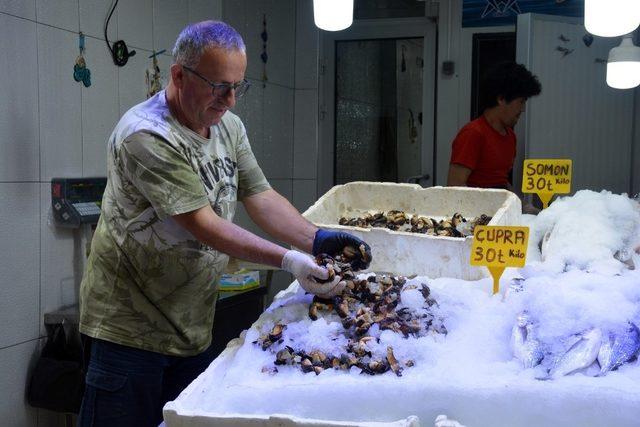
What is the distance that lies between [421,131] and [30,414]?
3.41 meters

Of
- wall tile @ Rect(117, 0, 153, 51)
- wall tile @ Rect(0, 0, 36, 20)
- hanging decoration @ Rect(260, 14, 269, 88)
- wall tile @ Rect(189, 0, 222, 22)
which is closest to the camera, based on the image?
wall tile @ Rect(0, 0, 36, 20)

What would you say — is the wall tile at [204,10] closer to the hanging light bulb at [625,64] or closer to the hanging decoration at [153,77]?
the hanging decoration at [153,77]

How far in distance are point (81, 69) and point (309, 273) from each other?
200 centimetres

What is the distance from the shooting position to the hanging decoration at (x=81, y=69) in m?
3.29

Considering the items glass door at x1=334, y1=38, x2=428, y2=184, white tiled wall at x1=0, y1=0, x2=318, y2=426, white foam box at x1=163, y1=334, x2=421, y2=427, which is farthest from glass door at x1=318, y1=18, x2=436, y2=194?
white foam box at x1=163, y1=334, x2=421, y2=427

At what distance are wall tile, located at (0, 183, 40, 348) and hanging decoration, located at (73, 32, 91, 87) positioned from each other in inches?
21.7

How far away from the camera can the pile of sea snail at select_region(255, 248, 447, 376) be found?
1.60m

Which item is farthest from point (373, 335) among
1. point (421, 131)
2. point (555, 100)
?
point (421, 131)

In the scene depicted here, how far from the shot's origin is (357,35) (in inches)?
216

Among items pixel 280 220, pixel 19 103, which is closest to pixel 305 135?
pixel 19 103

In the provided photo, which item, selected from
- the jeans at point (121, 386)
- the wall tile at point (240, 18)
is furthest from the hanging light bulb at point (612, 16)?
the wall tile at point (240, 18)

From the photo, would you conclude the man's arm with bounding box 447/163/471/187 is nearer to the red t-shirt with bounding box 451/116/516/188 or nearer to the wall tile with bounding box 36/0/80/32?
the red t-shirt with bounding box 451/116/516/188

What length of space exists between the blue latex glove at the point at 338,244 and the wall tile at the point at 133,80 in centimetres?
189

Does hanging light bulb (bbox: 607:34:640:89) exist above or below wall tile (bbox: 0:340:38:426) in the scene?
above
